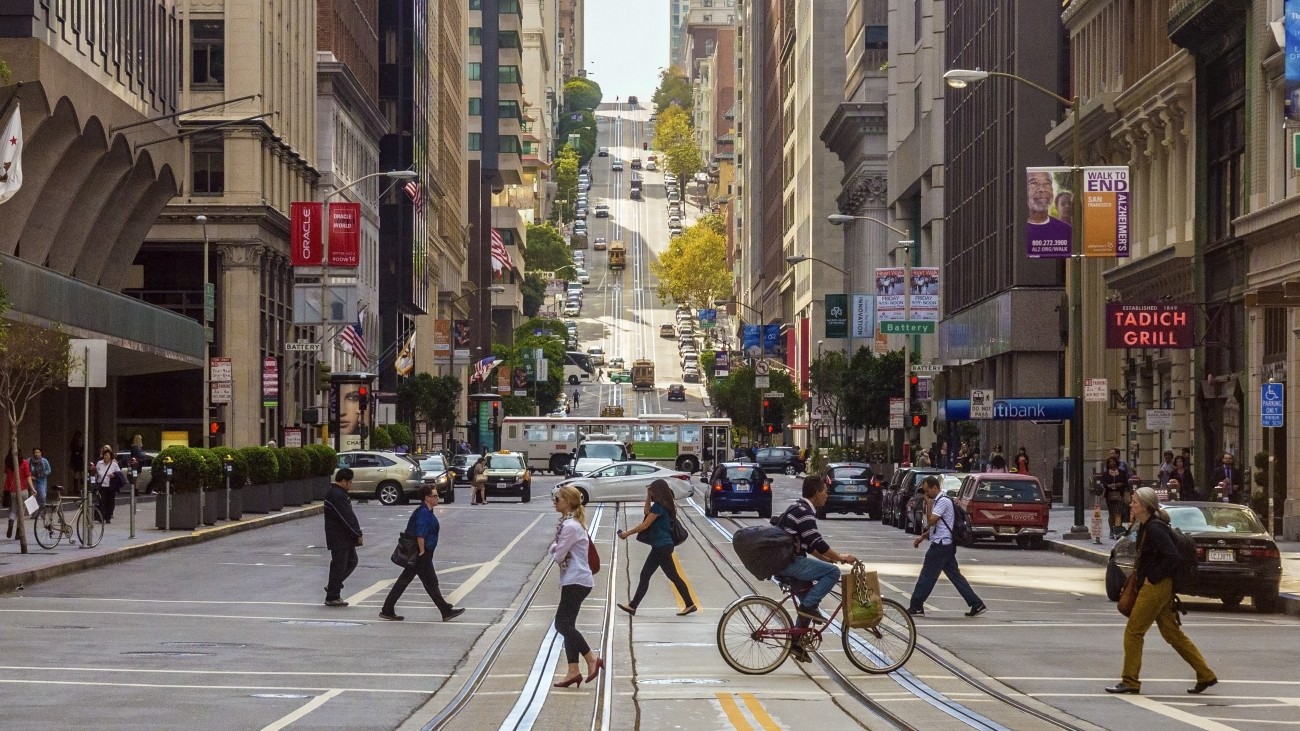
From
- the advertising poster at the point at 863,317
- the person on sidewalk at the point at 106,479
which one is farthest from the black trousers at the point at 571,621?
the advertising poster at the point at 863,317

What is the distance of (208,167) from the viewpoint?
7262 cm

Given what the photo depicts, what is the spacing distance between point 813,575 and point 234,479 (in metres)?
30.1

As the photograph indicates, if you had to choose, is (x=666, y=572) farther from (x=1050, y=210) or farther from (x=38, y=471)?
(x=1050, y=210)

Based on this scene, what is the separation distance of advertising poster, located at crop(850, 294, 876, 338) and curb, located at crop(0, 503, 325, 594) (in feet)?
158

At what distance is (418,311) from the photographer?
113 m

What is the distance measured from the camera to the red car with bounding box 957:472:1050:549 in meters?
40.9

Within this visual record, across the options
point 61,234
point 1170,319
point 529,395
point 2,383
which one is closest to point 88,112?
point 61,234

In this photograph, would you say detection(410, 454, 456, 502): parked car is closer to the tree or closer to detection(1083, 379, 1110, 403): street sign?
detection(1083, 379, 1110, 403): street sign

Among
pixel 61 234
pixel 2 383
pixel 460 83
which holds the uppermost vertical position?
pixel 460 83

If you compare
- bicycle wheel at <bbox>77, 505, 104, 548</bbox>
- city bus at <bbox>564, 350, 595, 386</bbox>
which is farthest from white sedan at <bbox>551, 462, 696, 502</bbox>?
city bus at <bbox>564, 350, 595, 386</bbox>

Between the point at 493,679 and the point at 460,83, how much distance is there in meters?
134

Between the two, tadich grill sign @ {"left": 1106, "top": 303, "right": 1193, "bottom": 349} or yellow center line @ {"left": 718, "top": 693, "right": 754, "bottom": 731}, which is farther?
tadich grill sign @ {"left": 1106, "top": 303, "right": 1193, "bottom": 349}

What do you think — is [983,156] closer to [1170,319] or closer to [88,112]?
[1170,319]

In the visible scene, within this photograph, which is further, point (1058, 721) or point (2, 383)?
point (2, 383)
